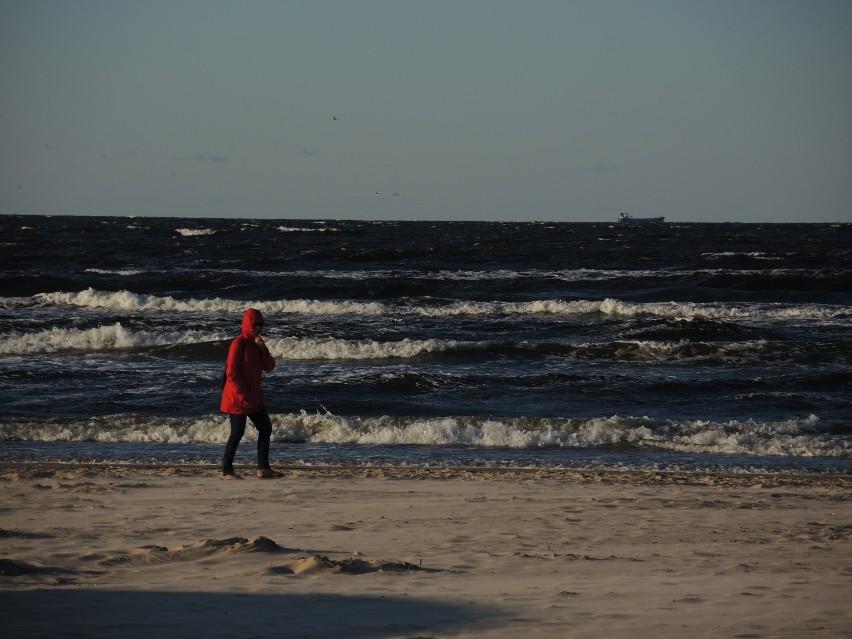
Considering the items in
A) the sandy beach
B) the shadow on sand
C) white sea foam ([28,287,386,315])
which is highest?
white sea foam ([28,287,386,315])

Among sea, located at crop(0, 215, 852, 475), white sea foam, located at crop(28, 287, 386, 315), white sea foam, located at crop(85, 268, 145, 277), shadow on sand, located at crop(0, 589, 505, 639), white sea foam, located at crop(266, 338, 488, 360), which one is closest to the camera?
shadow on sand, located at crop(0, 589, 505, 639)

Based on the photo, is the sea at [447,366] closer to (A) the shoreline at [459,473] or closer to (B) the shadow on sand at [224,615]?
(A) the shoreline at [459,473]

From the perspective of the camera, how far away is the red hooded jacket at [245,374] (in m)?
9.45

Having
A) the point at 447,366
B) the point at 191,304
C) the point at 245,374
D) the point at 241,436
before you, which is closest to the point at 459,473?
the point at 241,436

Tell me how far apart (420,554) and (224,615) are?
1.87 metres

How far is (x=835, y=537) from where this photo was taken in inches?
288

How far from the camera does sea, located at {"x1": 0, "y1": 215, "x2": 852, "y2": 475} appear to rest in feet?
37.5

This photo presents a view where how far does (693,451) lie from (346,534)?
5600 mm

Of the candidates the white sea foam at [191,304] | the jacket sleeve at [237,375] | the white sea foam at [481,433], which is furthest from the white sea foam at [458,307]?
the jacket sleeve at [237,375]

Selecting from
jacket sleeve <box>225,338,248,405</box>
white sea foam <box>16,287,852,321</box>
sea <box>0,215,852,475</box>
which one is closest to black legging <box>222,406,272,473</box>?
jacket sleeve <box>225,338,248,405</box>

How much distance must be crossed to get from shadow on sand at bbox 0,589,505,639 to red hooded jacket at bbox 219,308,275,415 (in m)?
4.29

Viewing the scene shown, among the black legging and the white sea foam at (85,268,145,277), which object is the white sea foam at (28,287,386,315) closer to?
the white sea foam at (85,268,145,277)

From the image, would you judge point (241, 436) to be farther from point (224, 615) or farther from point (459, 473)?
point (224, 615)

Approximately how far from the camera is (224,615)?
4.85 m
